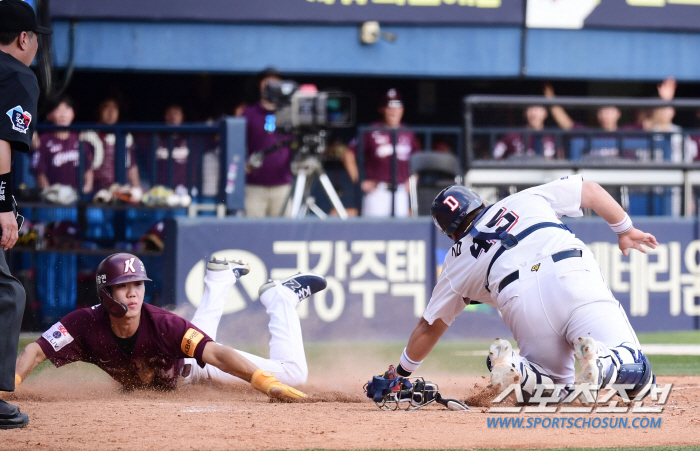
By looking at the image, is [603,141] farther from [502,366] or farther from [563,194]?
[502,366]

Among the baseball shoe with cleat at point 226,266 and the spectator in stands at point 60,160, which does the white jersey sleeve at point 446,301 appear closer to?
the baseball shoe with cleat at point 226,266

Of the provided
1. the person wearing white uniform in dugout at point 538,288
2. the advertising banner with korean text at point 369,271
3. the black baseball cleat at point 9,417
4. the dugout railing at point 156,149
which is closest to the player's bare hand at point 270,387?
the person wearing white uniform in dugout at point 538,288

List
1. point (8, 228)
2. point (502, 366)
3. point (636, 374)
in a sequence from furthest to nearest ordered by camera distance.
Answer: point (636, 374) < point (502, 366) < point (8, 228)

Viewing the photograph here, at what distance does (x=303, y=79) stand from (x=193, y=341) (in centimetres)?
855

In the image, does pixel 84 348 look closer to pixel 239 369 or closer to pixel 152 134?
pixel 239 369

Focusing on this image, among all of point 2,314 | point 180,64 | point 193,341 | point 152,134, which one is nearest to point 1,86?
→ point 2,314

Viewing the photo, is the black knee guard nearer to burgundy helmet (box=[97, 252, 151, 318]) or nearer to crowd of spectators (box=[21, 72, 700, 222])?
burgundy helmet (box=[97, 252, 151, 318])

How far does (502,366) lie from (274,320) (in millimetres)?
2364

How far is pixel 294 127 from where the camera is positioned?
958cm

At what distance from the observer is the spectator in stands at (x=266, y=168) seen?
1015cm

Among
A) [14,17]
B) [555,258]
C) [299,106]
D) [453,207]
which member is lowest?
[555,258]

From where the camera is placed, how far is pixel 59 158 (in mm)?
9445

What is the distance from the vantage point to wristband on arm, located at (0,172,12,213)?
450 cm

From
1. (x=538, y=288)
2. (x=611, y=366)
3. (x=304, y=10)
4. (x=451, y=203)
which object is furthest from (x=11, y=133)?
(x=304, y=10)
